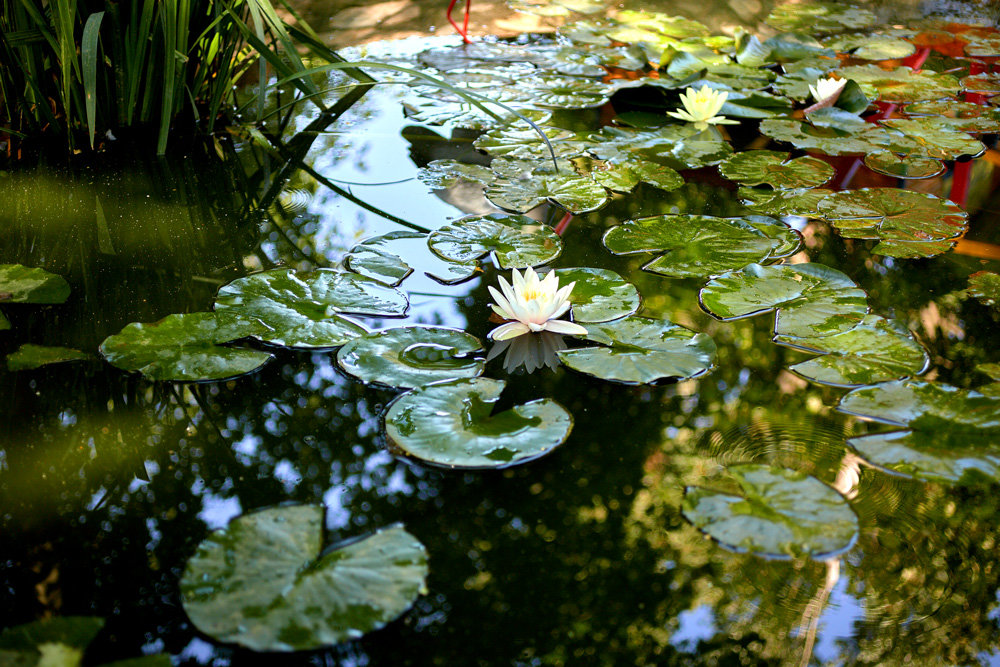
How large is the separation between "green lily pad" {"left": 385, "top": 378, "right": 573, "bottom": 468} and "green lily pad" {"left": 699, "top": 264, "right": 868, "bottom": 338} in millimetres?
→ 508

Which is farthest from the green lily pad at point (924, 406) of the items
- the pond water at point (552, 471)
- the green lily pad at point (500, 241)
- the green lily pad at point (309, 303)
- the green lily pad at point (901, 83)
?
the green lily pad at point (901, 83)

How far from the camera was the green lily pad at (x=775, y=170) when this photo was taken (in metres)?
2.12

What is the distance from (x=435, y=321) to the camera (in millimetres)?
1530

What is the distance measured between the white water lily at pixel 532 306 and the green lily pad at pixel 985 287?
89cm

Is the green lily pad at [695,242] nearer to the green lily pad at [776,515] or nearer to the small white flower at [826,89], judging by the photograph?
the green lily pad at [776,515]

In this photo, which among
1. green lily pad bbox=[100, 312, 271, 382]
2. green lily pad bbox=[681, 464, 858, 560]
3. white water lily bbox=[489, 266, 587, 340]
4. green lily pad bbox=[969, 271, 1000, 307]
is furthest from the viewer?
green lily pad bbox=[969, 271, 1000, 307]

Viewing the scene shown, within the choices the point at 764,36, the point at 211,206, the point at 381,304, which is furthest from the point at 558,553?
the point at 764,36

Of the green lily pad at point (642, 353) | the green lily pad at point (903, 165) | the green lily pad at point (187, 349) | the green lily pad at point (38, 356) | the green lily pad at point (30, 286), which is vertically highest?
the green lily pad at point (903, 165)

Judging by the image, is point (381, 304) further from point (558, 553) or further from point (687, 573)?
point (687, 573)

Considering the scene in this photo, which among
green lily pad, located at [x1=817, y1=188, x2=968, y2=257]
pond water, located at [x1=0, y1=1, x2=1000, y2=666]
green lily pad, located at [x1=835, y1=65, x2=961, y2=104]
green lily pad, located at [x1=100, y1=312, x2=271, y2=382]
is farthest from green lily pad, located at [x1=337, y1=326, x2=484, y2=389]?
green lily pad, located at [x1=835, y1=65, x2=961, y2=104]

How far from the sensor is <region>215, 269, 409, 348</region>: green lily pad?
145 cm

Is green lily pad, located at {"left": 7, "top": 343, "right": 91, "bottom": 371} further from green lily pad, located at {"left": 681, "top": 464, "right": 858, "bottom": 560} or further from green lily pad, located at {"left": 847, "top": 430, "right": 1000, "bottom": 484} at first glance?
green lily pad, located at {"left": 847, "top": 430, "right": 1000, "bottom": 484}

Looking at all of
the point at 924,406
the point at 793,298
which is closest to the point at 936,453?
the point at 924,406

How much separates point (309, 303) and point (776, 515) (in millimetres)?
941
